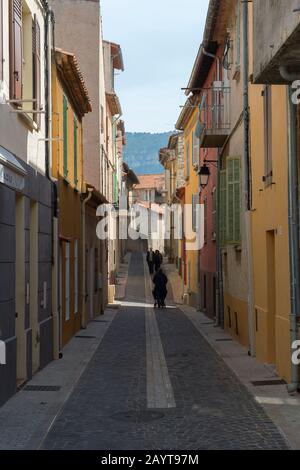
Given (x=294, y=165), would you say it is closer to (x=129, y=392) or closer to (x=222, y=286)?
(x=129, y=392)

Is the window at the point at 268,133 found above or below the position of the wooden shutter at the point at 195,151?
below

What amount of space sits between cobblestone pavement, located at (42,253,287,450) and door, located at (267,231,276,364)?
892 mm

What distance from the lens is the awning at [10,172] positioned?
8750 millimetres

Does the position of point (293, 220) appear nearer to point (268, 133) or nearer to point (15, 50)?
point (268, 133)

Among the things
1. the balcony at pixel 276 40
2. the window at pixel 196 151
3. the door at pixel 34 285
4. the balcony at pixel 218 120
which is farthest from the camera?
the window at pixel 196 151

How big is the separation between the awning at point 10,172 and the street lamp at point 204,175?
12218mm

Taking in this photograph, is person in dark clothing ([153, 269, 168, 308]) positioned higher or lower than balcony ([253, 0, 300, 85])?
lower

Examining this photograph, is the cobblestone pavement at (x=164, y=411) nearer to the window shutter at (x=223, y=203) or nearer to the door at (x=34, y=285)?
the door at (x=34, y=285)

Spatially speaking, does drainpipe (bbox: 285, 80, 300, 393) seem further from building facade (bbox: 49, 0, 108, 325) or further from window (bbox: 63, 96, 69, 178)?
building facade (bbox: 49, 0, 108, 325)

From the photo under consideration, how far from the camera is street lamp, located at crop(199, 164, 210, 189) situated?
21719mm

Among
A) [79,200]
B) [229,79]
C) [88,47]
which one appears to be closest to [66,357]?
[79,200]

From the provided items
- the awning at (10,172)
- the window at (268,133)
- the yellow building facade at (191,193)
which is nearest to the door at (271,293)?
the window at (268,133)

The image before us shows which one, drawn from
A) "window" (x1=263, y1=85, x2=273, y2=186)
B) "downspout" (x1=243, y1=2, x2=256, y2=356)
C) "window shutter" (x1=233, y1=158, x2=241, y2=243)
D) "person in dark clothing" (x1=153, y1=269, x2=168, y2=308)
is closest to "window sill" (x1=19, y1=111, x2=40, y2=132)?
"window" (x1=263, y1=85, x2=273, y2=186)

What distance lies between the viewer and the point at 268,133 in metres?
13.3
